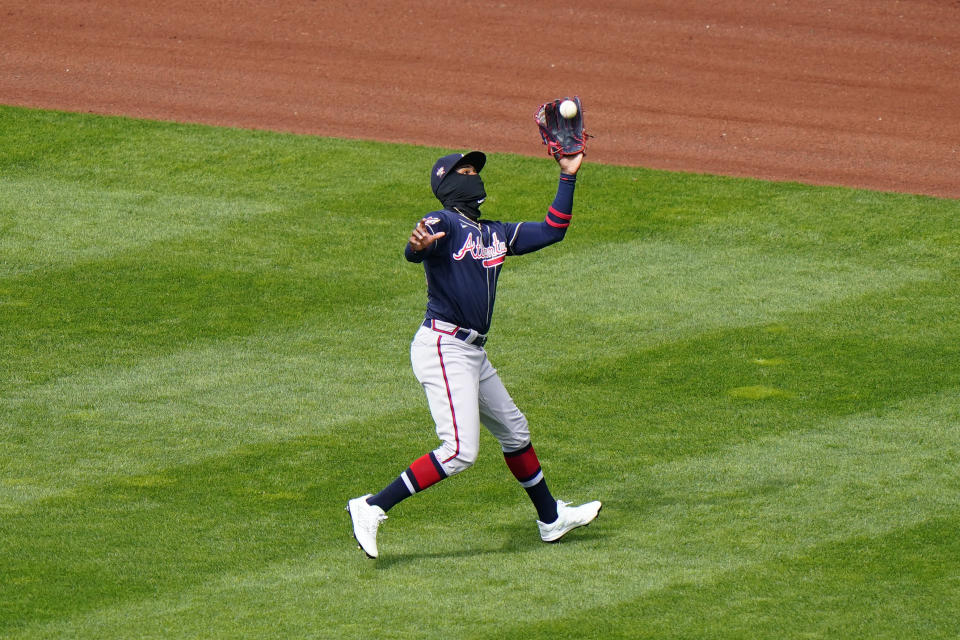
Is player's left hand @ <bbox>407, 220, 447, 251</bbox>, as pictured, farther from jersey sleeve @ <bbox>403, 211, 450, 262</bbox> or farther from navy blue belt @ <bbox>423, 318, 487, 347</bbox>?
navy blue belt @ <bbox>423, 318, 487, 347</bbox>

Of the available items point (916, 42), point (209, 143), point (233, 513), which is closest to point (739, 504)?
point (233, 513)

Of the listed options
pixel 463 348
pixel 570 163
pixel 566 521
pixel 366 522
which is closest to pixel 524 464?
pixel 566 521

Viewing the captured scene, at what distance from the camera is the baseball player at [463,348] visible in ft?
23.7

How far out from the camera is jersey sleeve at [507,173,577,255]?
7.58 metres

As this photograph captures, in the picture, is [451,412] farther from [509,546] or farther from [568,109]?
[568,109]

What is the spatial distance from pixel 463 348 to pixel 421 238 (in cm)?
63

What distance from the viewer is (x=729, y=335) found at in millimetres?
10531

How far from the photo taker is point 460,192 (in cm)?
750

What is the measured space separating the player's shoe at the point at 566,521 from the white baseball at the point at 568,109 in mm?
1873

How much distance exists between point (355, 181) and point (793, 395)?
5.61 m

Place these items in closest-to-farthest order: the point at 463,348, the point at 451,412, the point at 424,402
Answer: the point at 451,412 → the point at 463,348 → the point at 424,402

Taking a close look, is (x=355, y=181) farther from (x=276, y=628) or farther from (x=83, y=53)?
(x=276, y=628)

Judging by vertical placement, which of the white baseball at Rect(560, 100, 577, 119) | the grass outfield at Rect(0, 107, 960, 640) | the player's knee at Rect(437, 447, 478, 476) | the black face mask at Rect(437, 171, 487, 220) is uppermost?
the white baseball at Rect(560, 100, 577, 119)

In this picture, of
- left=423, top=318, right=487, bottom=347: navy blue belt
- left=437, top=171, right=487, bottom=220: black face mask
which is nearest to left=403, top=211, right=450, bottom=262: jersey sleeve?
left=437, top=171, right=487, bottom=220: black face mask
